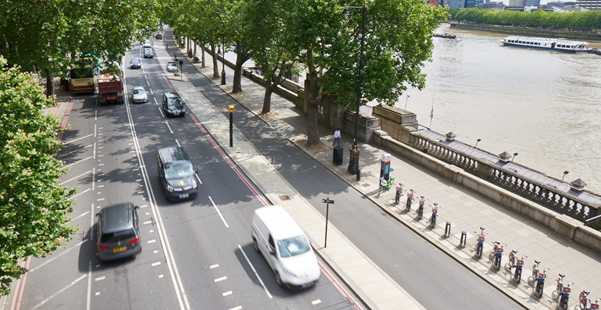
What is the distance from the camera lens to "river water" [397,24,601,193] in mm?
37875

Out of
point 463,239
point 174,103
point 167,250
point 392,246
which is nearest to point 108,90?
point 174,103

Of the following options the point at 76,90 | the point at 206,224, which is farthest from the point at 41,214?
the point at 76,90

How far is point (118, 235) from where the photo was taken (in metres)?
16.1

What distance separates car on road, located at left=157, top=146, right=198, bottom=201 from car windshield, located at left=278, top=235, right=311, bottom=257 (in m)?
7.73

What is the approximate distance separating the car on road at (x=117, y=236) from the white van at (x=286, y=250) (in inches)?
193

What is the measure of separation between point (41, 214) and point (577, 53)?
400 feet

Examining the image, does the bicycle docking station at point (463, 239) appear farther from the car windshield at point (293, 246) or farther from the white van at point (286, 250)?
the car windshield at point (293, 246)

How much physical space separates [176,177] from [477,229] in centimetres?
1480

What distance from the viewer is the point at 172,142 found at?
99.1 ft

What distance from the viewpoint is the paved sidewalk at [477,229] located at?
1562 cm

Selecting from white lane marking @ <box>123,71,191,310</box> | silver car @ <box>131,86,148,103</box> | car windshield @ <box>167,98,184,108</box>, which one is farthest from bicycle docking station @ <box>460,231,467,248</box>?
silver car @ <box>131,86,148,103</box>

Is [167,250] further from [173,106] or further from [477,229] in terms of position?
[173,106]

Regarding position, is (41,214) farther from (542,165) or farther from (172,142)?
(542,165)

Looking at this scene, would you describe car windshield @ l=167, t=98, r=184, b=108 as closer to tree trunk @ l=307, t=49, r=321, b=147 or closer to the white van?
tree trunk @ l=307, t=49, r=321, b=147
